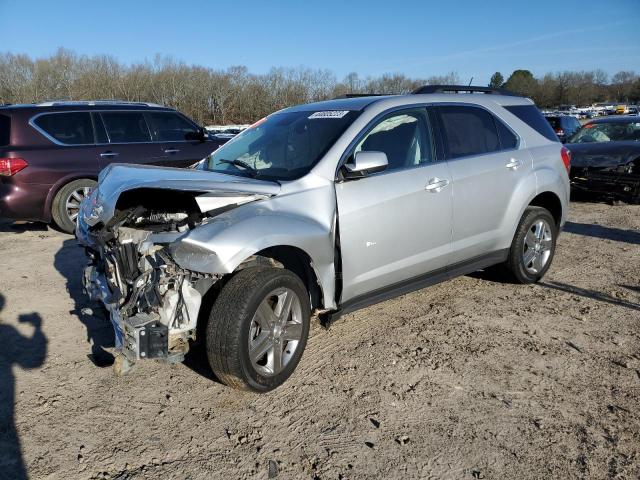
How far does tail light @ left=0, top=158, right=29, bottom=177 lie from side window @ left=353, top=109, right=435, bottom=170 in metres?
5.38

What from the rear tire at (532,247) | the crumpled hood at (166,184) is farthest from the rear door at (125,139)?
the rear tire at (532,247)

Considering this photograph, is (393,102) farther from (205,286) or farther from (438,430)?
(438,430)

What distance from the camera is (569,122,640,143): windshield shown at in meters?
10.3

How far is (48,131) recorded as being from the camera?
744 cm

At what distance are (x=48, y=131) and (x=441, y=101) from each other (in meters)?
5.76

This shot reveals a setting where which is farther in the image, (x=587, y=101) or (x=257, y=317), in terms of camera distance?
(x=587, y=101)

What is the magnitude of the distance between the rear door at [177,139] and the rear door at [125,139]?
12 centimetres

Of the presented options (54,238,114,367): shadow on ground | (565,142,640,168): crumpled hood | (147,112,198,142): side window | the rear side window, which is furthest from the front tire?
(565,142,640,168): crumpled hood

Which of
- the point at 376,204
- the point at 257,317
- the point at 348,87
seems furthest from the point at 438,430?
the point at 348,87

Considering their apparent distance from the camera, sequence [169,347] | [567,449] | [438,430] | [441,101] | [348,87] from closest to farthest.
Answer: [567,449], [438,430], [169,347], [441,101], [348,87]

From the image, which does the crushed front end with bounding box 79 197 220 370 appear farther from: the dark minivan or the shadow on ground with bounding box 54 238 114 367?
the dark minivan

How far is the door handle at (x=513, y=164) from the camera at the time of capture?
15.6 feet

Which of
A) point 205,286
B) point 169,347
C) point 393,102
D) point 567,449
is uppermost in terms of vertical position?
point 393,102

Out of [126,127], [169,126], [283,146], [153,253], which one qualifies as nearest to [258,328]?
[153,253]
